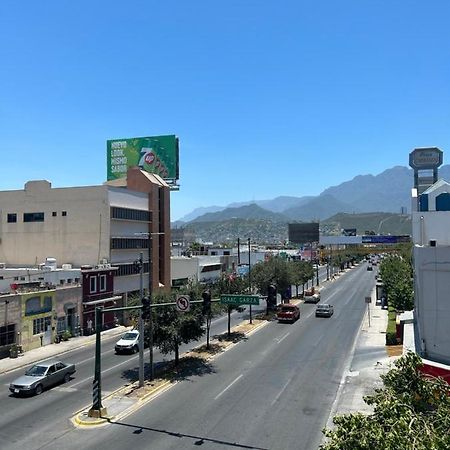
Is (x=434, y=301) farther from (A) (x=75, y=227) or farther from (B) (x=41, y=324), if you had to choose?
(A) (x=75, y=227)

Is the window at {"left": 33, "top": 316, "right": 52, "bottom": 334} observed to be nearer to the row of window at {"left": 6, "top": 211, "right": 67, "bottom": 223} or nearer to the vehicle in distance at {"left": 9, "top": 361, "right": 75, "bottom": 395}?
the vehicle in distance at {"left": 9, "top": 361, "right": 75, "bottom": 395}

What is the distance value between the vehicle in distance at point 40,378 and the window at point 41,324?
11.7 metres

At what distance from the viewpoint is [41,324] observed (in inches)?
1593

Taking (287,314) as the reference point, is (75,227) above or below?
above

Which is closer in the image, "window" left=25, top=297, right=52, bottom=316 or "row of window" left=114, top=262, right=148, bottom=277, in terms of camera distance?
"window" left=25, top=297, right=52, bottom=316

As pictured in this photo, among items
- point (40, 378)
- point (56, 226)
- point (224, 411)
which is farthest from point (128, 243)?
point (224, 411)

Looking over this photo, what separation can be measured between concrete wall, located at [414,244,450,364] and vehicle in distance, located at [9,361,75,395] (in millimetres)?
19513

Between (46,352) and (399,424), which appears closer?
(399,424)

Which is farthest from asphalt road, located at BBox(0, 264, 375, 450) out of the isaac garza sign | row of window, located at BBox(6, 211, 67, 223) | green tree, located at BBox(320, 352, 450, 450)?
the isaac garza sign

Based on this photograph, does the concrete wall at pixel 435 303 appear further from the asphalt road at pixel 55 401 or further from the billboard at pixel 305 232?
the billboard at pixel 305 232

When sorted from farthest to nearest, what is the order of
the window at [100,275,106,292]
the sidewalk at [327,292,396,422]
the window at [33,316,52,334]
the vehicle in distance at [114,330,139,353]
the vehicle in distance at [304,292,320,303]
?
the vehicle in distance at [304,292,320,303] < the window at [100,275,106,292] < the window at [33,316,52,334] < the vehicle in distance at [114,330,139,353] < the sidewalk at [327,292,396,422]

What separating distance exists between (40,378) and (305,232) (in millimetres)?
111658

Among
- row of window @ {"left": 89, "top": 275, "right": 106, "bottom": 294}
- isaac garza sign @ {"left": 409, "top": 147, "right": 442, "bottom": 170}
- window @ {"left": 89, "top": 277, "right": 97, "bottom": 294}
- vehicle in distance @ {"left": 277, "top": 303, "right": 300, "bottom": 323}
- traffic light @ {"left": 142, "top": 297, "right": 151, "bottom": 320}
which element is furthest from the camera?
isaac garza sign @ {"left": 409, "top": 147, "right": 442, "bottom": 170}

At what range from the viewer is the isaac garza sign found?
102188 millimetres
